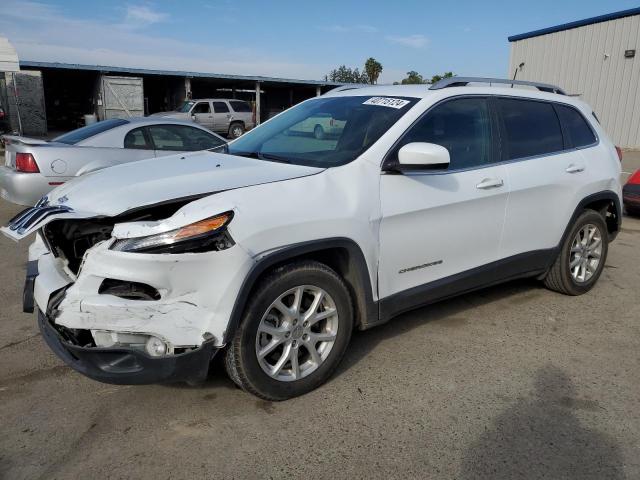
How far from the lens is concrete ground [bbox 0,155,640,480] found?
2.50 m

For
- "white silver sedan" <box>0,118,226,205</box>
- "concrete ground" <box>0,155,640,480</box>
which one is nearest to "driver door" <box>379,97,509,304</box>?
"concrete ground" <box>0,155,640,480</box>

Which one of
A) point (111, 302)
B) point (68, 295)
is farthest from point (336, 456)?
point (68, 295)

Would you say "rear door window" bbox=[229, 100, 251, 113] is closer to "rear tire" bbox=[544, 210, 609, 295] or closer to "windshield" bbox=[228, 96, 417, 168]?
"windshield" bbox=[228, 96, 417, 168]

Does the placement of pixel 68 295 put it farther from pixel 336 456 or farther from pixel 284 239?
pixel 336 456

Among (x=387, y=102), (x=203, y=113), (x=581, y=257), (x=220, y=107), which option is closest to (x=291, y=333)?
(x=387, y=102)

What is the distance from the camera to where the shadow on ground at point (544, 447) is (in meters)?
2.47

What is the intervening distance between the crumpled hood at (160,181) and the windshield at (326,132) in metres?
0.24

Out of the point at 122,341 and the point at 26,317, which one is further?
the point at 26,317

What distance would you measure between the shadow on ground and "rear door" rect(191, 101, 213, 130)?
21.2m

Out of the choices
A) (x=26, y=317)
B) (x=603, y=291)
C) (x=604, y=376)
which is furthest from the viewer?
(x=603, y=291)

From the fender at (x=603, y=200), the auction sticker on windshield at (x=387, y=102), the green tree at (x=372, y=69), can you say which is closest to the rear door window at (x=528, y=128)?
the fender at (x=603, y=200)

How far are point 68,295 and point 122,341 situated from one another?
0.34 metres

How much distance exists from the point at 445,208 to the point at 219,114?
2122 cm

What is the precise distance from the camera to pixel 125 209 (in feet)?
8.51
